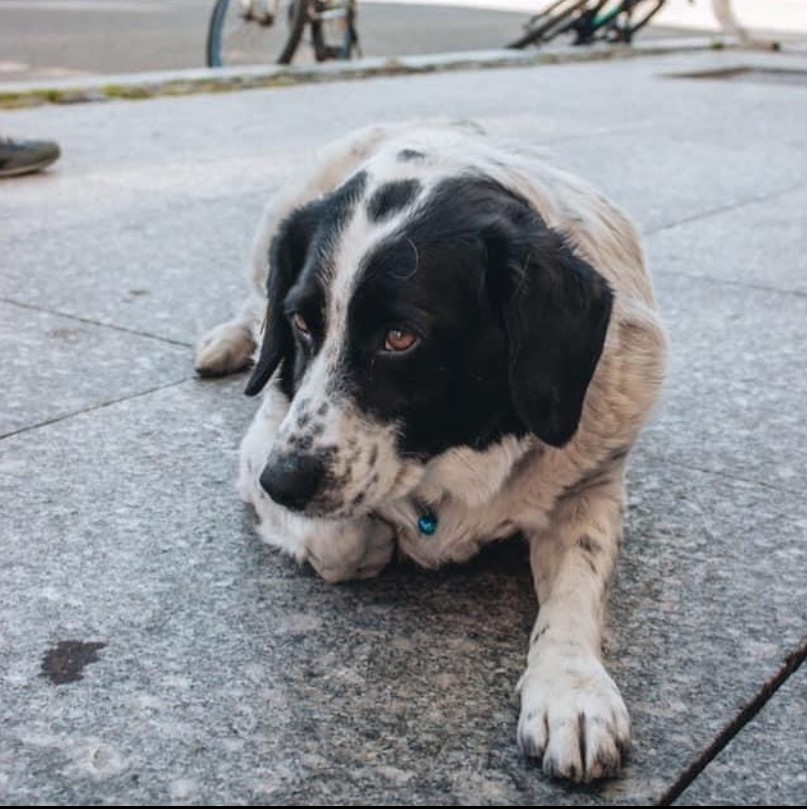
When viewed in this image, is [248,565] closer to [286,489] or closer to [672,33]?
[286,489]

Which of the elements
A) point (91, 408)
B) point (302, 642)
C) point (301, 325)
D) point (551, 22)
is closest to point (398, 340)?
point (301, 325)

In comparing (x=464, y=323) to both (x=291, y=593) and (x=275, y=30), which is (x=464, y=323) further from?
(x=275, y=30)

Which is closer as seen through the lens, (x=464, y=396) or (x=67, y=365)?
(x=464, y=396)

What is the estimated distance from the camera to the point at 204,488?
3.54 metres

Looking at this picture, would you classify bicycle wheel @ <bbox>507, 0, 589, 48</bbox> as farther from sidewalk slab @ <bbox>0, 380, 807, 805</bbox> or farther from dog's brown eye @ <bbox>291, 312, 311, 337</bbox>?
dog's brown eye @ <bbox>291, 312, 311, 337</bbox>

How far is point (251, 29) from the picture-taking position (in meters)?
12.7

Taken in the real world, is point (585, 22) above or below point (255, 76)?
below

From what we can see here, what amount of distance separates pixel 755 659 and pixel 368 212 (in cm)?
121

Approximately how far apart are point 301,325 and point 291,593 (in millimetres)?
588

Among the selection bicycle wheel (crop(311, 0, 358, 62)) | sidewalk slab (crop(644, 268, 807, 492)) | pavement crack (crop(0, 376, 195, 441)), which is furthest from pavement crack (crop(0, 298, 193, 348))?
bicycle wheel (crop(311, 0, 358, 62))

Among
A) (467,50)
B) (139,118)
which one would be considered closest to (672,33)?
(467,50)

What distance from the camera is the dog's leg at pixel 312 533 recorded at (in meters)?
3.02

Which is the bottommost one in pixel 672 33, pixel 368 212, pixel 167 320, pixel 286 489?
pixel 672 33

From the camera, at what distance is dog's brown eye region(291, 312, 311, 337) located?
9.51 feet
